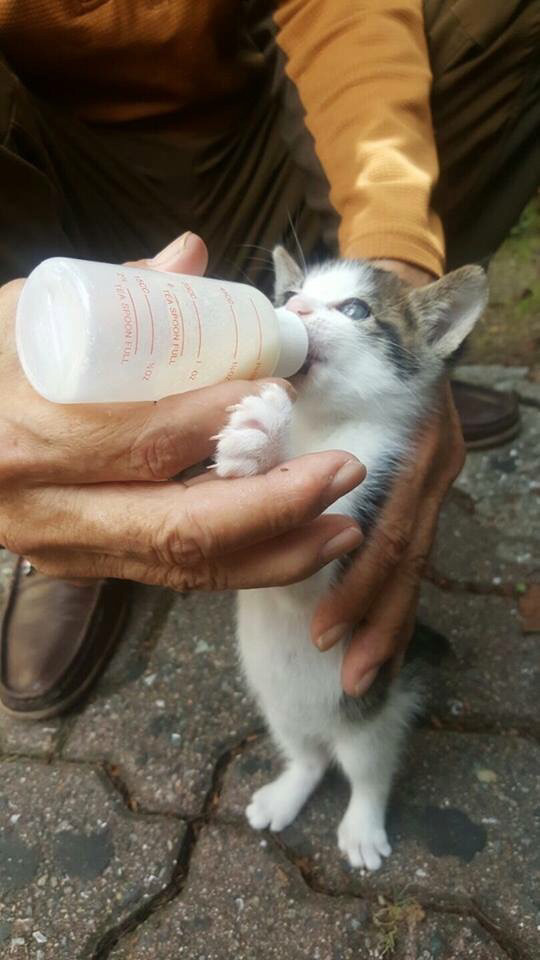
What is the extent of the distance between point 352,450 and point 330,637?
28 cm

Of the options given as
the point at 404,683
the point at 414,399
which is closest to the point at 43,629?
the point at 404,683

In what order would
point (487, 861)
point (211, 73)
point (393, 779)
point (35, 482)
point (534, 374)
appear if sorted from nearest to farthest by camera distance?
point (35, 482)
point (487, 861)
point (393, 779)
point (211, 73)
point (534, 374)

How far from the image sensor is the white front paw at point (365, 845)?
132cm

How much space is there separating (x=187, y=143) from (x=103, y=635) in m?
1.05

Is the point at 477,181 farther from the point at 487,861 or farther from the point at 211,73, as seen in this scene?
the point at 487,861

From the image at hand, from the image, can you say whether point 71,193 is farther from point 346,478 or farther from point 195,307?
point 346,478

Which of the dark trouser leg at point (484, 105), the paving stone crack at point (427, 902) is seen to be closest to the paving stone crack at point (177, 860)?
the paving stone crack at point (427, 902)

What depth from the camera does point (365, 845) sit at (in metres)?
1.32

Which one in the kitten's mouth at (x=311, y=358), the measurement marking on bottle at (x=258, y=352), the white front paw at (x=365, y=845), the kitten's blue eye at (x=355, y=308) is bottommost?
the white front paw at (x=365, y=845)

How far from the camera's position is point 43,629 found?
5.55ft

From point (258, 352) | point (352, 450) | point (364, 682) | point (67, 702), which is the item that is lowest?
point (67, 702)

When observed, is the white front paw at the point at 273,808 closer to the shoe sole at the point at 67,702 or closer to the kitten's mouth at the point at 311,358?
the shoe sole at the point at 67,702

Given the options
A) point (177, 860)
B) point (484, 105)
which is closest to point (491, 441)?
point (484, 105)

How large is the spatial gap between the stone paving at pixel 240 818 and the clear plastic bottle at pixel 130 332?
2.78ft
